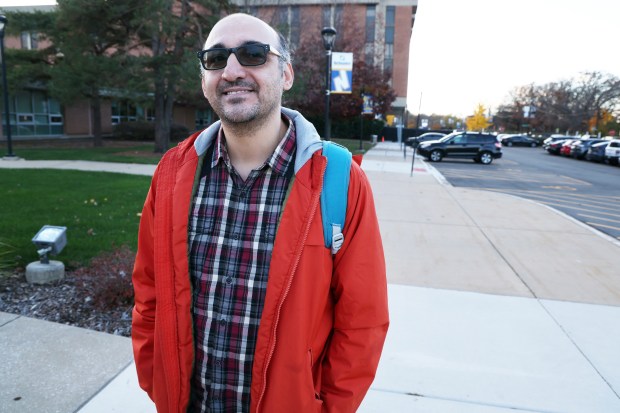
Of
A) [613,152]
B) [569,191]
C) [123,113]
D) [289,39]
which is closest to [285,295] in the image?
[569,191]

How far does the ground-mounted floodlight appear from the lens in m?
4.10

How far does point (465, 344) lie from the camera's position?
11.6ft

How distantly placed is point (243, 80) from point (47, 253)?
11.7 ft

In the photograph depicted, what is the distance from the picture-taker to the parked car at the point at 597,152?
90.0 ft

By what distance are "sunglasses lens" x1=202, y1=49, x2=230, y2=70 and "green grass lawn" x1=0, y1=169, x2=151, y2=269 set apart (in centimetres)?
383

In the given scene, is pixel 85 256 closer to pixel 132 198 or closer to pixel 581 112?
pixel 132 198

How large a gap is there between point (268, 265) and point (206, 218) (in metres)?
0.31

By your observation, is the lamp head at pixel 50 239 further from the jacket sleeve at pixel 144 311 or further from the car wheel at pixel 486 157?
the car wheel at pixel 486 157

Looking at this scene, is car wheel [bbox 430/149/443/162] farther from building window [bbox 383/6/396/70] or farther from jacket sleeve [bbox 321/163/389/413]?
building window [bbox 383/6/396/70]

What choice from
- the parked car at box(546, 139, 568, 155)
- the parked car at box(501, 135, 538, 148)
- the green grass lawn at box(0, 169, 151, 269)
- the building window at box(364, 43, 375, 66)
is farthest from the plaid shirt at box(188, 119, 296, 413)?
the parked car at box(501, 135, 538, 148)

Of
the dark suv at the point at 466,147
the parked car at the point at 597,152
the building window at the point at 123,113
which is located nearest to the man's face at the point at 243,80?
the dark suv at the point at 466,147

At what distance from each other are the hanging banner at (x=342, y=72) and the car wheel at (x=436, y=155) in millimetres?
12535

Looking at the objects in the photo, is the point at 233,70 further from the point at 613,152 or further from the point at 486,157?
the point at 613,152

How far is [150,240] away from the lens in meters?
1.82
